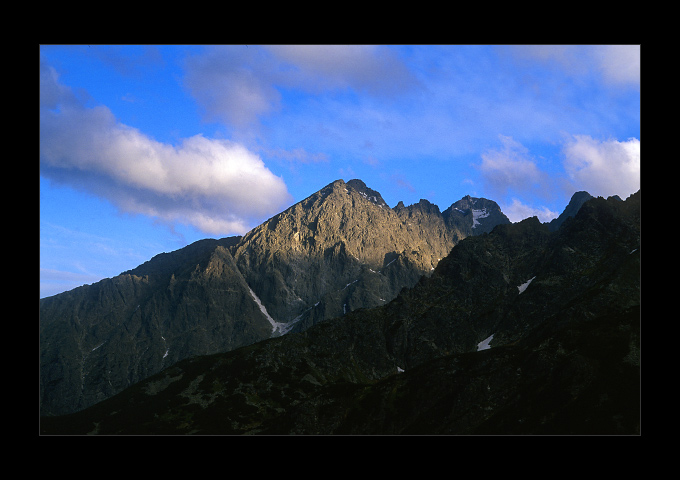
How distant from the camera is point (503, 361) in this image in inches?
6334
